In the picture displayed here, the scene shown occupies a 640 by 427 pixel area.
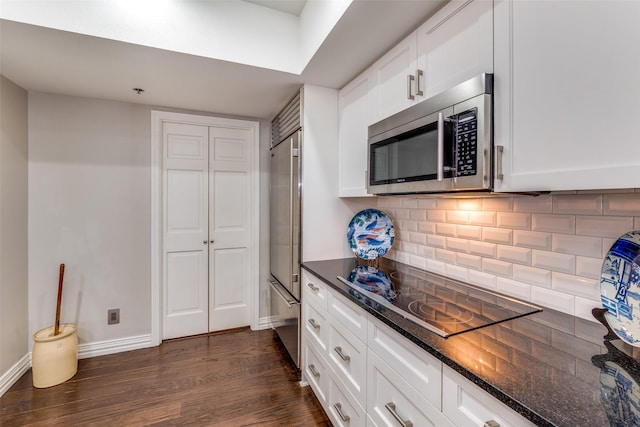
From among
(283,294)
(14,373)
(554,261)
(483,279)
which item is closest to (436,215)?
(483,279)

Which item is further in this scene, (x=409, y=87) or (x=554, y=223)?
(x=409, y=87)

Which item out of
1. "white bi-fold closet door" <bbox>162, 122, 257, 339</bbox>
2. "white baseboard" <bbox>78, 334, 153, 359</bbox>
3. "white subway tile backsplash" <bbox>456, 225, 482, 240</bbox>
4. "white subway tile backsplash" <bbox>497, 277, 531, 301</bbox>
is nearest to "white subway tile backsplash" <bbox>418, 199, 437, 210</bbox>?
"white subway tile backsplash" <bbox>456, 225, 482, 240</bbox>

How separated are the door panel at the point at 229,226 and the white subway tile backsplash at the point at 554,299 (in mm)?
2424

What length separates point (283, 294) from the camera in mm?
2406

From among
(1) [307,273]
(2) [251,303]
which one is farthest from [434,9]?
(2) [251,303]

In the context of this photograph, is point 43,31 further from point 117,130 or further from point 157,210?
point 157,210

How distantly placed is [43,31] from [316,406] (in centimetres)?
257

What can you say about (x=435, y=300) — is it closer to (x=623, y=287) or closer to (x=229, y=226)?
(x=623, y=287)

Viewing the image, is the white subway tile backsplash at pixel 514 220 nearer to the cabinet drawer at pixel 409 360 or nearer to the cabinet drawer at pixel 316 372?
the cabinet drawer at pixel 409 360

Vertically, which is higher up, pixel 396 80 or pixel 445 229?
pixel 396 80

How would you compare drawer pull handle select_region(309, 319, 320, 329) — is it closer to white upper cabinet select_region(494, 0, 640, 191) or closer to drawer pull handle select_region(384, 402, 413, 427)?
drawer pull handle select_region(384, 402, 413, 427)

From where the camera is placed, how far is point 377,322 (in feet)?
3.97

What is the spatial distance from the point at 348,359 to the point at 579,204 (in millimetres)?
1172

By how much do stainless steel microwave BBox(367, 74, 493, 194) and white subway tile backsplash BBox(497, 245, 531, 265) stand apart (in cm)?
43
